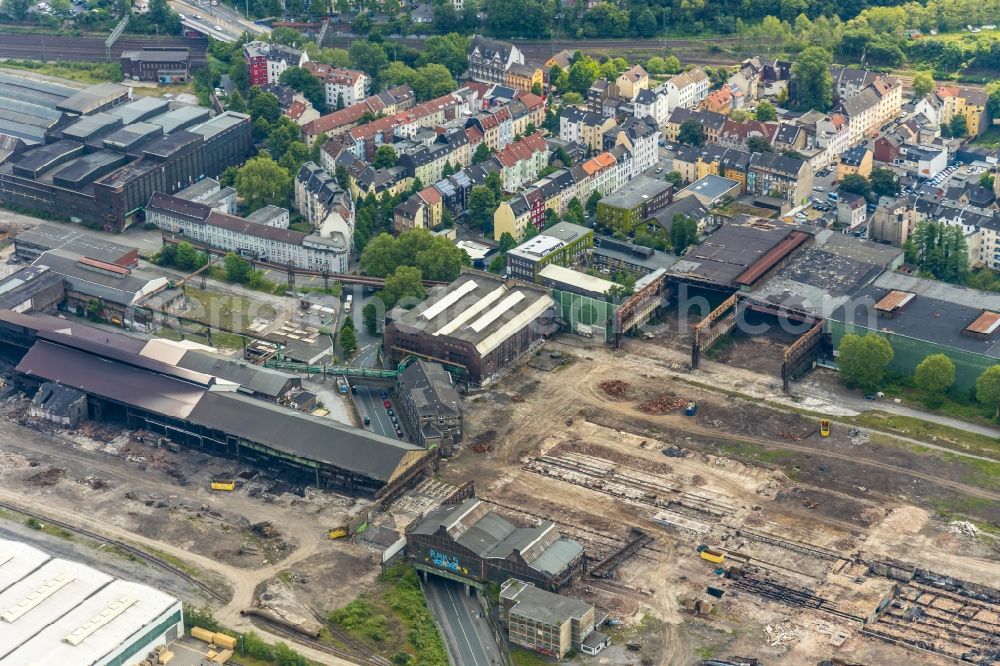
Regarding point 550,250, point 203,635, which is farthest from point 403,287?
point 203,635

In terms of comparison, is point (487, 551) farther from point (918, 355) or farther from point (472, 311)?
point (918, 355)

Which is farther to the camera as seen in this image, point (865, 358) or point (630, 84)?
point (630, 84)

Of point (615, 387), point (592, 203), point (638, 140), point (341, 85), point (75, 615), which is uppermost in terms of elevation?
point (341, 85)

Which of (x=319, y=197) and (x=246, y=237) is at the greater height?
(x=319, y=197)

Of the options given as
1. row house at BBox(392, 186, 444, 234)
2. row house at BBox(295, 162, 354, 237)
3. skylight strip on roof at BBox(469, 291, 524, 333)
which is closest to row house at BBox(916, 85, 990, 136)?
row house at BBox(392, 186, 444, 234)

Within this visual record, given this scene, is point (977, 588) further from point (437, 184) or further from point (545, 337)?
point (437, 184)

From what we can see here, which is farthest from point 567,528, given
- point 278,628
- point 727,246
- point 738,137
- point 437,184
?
point 738,137

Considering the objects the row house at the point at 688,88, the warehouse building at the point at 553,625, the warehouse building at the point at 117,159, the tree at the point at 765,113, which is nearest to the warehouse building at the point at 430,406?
the warehouse building at the point at 553,625

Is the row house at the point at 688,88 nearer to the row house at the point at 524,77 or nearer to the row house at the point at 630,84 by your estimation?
the row house at the point at 630,84
